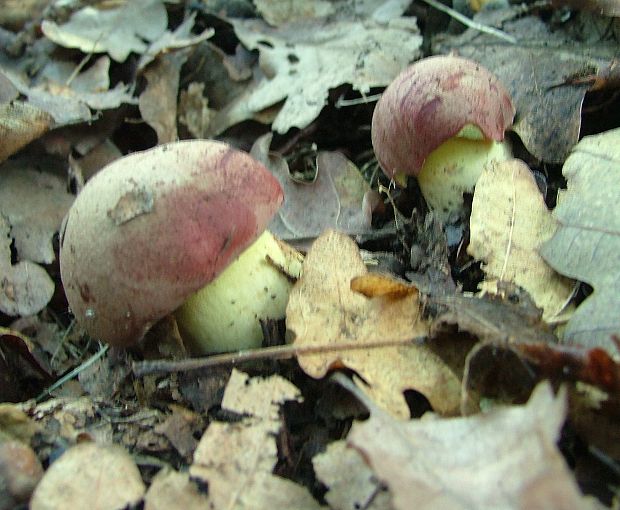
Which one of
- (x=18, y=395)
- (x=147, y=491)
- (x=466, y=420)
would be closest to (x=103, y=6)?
(x=18, y=395)

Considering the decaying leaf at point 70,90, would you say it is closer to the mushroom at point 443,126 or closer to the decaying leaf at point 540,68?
the mushroom at point 443,126

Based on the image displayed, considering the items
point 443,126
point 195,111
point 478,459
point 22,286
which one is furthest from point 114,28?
point 478,459

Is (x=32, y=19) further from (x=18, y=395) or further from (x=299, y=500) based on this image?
(x=299, y=500)

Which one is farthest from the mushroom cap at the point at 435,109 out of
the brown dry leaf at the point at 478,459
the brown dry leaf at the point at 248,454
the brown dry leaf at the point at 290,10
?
the brown dry leaf at the point at 290,10

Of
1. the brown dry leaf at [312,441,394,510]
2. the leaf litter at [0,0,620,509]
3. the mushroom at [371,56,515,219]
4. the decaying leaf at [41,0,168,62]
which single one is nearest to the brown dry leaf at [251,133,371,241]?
the leaf litter at [0,0,620,509]

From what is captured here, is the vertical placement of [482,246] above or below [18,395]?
above

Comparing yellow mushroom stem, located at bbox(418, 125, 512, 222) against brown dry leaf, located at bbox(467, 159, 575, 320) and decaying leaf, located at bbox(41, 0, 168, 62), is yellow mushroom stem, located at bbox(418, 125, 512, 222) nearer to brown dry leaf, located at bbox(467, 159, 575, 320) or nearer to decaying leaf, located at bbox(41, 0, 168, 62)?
brown dry leaf, located at bbox(467, 159, 575, 320)
